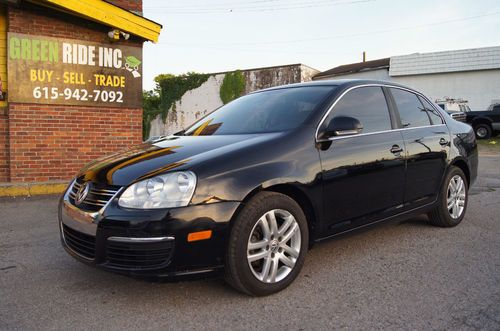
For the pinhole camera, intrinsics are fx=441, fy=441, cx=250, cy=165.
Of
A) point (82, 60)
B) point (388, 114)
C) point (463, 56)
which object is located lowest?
point (388, 114)

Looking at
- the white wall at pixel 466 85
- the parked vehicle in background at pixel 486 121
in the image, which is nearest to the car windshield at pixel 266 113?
the parked vehicle in background at pixel 486 121

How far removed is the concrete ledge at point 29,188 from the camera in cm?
704

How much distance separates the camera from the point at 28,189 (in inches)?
282

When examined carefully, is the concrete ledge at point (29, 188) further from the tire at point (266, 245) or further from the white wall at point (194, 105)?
the white wall at point (194, 105)

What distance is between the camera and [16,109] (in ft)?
24.4

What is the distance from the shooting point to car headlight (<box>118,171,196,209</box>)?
276cm

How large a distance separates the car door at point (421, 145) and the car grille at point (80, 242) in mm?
2810

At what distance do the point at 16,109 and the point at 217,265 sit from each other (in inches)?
241

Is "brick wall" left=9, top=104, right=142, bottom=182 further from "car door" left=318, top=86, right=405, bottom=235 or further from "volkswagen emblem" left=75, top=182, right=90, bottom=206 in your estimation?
"car door" left=318, top=86, right=405, bottom=235

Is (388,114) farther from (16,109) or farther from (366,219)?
(16,109)

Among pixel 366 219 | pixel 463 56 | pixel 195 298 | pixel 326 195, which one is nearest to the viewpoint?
pixel 195 298

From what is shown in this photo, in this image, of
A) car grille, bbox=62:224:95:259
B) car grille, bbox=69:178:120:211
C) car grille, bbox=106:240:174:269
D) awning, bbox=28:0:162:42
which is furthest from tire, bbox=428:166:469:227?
awning, bbox=28:0:162:42

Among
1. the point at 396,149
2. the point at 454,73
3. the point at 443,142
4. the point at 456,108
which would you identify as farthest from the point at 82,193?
the point at 454,73

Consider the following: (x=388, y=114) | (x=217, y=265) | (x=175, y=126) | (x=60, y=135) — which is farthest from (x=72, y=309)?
(x=175, y=126)
